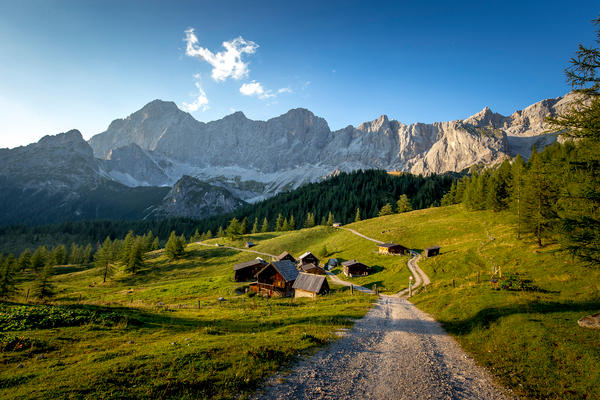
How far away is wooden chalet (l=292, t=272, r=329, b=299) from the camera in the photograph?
43.2 m

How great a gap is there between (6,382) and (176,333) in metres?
9.98

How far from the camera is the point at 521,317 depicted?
59.6ft

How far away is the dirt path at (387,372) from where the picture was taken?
33.8 feet

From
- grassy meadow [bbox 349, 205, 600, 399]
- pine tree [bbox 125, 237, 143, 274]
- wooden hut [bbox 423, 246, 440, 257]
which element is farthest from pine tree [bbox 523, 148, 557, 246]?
pine tree [bbox 125, 237, 143, 274]

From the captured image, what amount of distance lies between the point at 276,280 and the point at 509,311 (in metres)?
38.1

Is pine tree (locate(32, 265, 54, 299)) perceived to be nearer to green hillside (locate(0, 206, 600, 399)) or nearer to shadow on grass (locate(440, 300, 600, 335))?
green hillside (locate(0, 206, 600, 399))

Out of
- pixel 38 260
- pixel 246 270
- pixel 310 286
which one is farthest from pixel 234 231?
pixel 310 286

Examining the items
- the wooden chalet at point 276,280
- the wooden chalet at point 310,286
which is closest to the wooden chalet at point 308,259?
the wooden chalet at point 276,280

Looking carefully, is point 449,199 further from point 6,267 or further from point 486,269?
point 6,267

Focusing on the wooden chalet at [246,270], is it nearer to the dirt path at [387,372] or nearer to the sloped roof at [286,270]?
the sloped roof at [286,270]

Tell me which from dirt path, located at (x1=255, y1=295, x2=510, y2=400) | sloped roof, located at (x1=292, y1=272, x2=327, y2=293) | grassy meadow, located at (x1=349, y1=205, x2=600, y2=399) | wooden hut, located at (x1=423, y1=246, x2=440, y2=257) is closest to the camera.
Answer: dirt path, located at (x1=255, y1=295, x2=510, y2=400)

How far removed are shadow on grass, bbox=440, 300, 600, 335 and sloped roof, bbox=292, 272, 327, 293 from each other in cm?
2395

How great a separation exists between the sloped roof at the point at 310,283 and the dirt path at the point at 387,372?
24.5m

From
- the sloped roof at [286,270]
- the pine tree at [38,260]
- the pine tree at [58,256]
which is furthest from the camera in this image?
the pine tree at [58,256]
